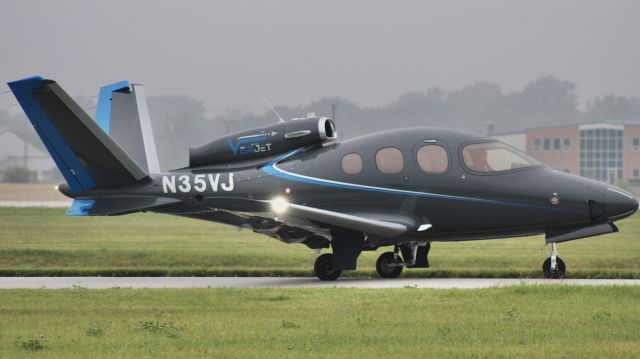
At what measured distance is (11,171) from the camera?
123 meters

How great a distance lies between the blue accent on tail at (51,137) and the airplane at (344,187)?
0.03 m

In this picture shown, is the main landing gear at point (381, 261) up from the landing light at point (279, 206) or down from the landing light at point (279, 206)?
down

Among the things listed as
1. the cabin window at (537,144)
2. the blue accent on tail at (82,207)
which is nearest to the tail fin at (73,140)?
the blue accent on tail at (82,207)

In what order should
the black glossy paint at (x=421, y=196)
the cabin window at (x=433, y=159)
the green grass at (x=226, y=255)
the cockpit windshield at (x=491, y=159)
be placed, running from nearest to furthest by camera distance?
the black glossy paint at (x=421, y=196) → the cockpit windshield at (x=491, y=159) → the cabin window at (x=433, y=159) → the green grass at (x=226, y=255)

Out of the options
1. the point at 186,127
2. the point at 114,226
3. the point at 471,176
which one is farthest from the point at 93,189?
the point at 186,127

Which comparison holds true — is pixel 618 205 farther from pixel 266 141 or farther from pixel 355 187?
pixel 266 141

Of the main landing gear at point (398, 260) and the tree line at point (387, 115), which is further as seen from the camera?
the tree line at point (387, 115)

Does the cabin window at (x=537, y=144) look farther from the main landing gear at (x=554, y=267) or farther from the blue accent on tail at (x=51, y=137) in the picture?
the blue accent on tail at (x=51, y=137)

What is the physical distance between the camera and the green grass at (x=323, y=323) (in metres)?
12.2

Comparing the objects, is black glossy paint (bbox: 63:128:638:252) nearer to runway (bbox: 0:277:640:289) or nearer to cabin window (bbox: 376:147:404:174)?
cabin window (bbox: 376:147:404:174)

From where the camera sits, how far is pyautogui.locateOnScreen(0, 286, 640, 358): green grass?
12250mm

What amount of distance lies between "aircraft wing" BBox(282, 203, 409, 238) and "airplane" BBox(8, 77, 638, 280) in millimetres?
25

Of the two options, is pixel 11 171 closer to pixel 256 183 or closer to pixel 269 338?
pixel 256 183

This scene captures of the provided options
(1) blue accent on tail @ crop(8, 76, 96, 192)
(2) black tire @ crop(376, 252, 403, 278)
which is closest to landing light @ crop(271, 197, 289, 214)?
(2) black tire @ crop(376, 252, 403, 278)
